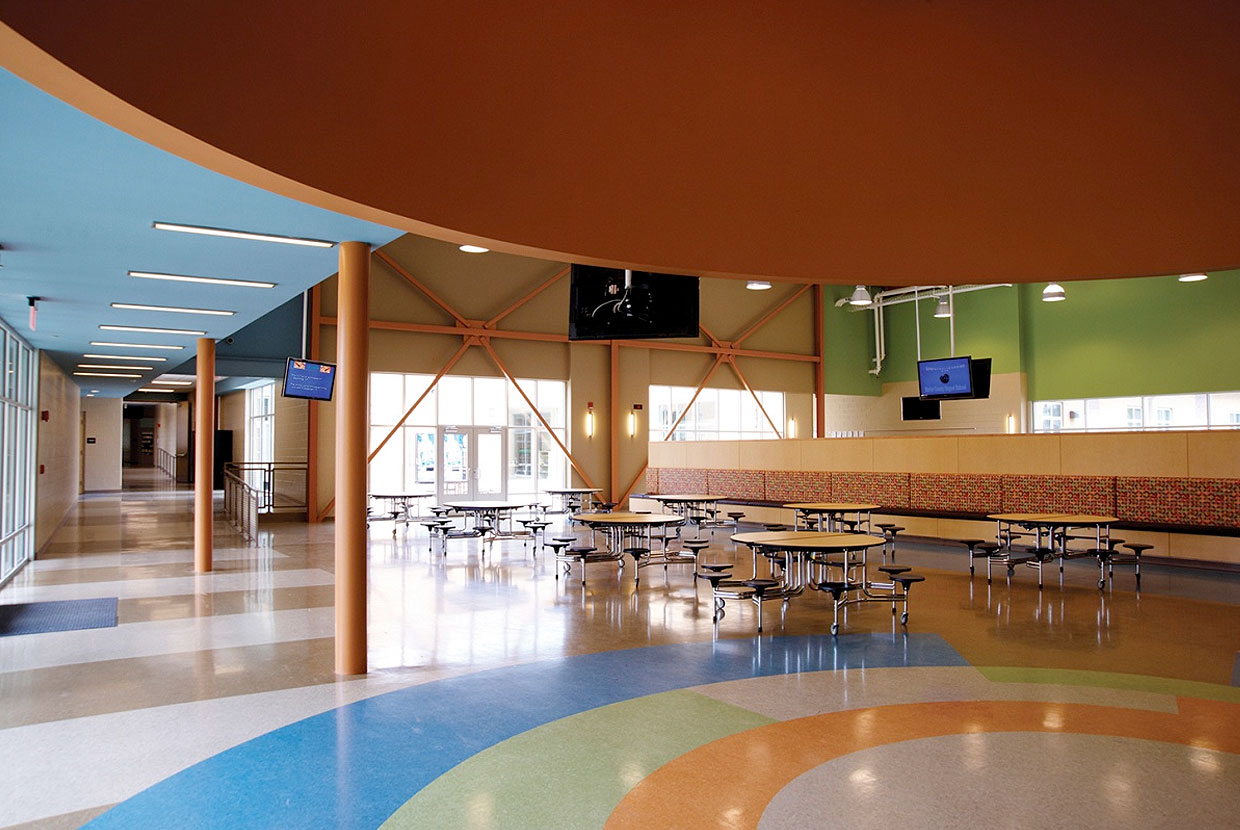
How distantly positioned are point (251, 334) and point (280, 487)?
11.2 ft

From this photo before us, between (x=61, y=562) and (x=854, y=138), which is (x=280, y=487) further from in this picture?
(x=854, y=138)

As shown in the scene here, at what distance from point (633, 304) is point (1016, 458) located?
7.68 meters

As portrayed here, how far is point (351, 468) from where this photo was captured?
18.8 ft

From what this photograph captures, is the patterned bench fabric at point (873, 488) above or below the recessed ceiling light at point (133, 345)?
below

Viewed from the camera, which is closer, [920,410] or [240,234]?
[240,234]

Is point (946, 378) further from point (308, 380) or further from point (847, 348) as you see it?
point (308, 380)

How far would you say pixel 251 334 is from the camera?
56.1ft

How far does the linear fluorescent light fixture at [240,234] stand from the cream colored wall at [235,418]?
21.4m

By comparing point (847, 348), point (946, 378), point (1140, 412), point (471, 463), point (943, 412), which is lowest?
point (471, 463)

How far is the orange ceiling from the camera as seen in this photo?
3.00 meters

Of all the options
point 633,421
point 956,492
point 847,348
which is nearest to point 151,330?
point 956,492

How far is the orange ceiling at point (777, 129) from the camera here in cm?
300

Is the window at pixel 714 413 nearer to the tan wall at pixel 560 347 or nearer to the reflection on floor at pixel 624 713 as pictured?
the tan wall at pixel 560 347

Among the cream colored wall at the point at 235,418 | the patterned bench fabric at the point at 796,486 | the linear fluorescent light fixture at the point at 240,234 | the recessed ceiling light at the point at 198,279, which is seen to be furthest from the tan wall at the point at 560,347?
the linear fluorescent light fixture at the point at 240,234
